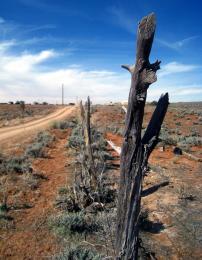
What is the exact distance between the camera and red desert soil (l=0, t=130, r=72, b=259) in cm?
687

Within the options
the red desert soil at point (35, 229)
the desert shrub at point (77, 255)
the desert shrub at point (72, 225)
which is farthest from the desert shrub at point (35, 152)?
the desert shrub at point (77, 255)

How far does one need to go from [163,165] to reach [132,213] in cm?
1108

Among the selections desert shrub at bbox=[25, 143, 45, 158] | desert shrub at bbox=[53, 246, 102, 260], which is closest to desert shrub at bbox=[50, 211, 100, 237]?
desert shrub at bbox=[53, 246, 102, 260]

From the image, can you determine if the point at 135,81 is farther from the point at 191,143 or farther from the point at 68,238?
the point at 191,143

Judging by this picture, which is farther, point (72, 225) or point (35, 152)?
point (35, 152)

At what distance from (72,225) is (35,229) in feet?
3.10

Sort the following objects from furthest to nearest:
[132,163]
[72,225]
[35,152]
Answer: [35,152], [72,225], [132,163]

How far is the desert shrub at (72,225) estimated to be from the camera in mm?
7703

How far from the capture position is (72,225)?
309 inches

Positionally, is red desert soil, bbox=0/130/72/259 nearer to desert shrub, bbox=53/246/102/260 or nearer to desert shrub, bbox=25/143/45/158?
desert shrub, bbox=53/246/102/260

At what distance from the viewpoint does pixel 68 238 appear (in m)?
7.48

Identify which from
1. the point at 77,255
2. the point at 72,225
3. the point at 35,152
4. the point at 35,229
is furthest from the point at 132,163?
the point at 35,152

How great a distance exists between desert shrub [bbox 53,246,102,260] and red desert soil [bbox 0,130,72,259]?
0.37 meters

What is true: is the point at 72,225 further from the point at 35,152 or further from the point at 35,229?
the point at 35,152
